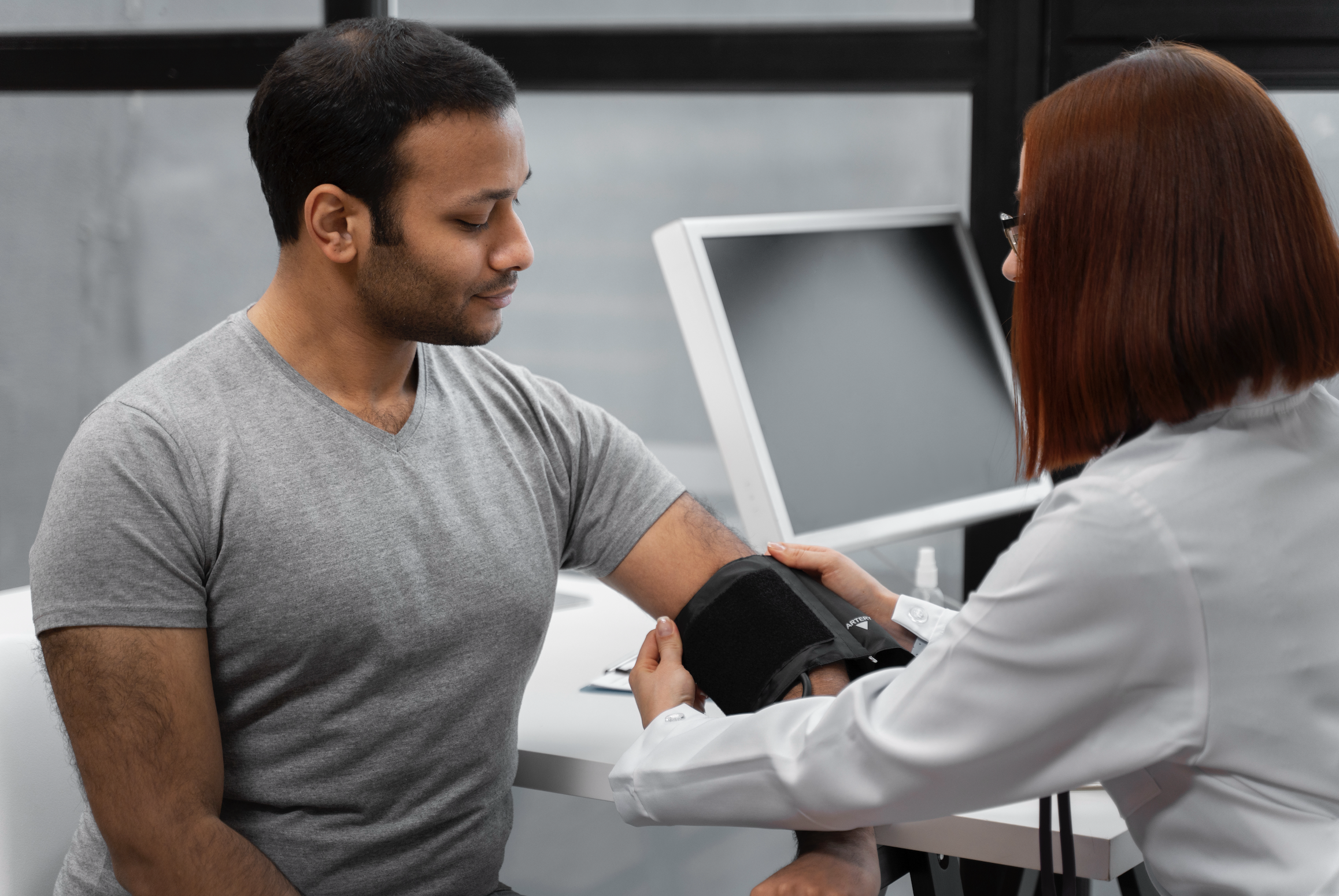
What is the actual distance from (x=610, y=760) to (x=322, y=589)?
34cm

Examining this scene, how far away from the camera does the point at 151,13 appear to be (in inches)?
101

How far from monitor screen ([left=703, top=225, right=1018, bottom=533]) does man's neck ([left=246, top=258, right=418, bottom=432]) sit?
1.68 ft

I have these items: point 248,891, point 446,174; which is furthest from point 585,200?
point 248,891

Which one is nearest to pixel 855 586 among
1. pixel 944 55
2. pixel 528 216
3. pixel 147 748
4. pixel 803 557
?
pixel 803 557

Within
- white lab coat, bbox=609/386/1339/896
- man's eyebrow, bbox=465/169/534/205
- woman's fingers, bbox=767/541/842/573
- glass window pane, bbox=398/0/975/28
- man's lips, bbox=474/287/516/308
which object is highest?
glass window pane, bbox=398/0/975/28

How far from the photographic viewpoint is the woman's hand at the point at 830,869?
97cm

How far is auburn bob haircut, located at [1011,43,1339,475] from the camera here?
80 cm

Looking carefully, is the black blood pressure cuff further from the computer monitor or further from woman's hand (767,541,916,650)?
the computer monitor

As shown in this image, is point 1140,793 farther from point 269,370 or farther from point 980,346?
point 980,346

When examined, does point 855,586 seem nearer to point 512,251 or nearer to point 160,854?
point 512,251

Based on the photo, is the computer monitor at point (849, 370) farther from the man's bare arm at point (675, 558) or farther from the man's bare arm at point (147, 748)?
the man's bare arm at point (147, 748)

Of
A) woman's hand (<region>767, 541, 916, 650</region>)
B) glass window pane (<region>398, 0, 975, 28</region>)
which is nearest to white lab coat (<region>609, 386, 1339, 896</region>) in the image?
woman's hand (<region>767, 541, 916, 650</region>)

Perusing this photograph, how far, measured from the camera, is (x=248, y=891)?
103cm

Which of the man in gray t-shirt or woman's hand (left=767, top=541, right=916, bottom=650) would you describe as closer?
the man in gray t-shirt
